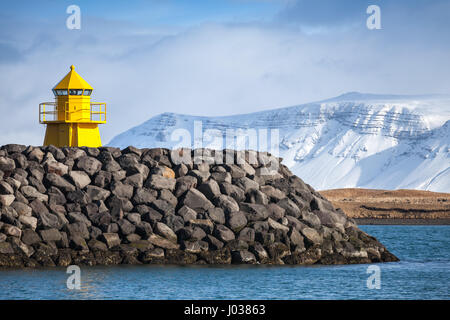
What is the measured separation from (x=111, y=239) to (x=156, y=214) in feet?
7.10

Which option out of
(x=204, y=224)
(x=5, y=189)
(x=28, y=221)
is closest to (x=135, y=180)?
(x=204, y=224)

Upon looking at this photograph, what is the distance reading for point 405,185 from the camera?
7505 inches

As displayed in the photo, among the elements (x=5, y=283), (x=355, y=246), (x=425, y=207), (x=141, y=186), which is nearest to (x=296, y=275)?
(x=355, y=246)

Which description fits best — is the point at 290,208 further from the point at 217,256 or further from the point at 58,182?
the point at 58,182

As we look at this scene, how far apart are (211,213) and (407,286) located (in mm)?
8148

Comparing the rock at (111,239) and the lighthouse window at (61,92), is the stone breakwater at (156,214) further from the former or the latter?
the lighthouse window at (61,92)

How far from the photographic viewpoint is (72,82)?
131 feet

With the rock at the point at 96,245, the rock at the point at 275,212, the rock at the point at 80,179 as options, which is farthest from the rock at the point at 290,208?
the rock at the point at 80,179

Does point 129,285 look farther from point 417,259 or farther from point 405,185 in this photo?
point 405,185

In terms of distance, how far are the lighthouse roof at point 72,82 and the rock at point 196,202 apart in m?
8.42

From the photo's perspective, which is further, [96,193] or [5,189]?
[96,193]

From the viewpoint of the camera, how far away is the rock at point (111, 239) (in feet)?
107

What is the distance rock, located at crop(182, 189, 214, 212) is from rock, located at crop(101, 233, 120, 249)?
333 cm

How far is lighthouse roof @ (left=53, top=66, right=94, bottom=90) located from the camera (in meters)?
39.7
